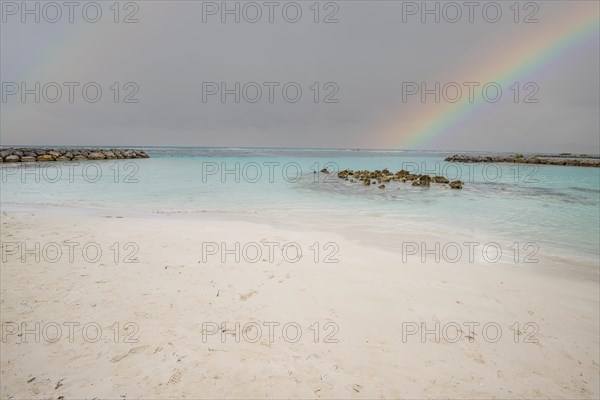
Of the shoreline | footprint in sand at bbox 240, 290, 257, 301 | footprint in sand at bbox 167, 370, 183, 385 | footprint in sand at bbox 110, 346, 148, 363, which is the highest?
the shoreline

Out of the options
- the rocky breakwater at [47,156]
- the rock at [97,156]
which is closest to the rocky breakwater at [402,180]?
the rock at [97,156]

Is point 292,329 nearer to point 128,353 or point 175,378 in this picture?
point 175,378

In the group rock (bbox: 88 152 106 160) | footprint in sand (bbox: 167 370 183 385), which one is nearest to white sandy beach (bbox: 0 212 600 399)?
footprint in sand (bbox: 167 370 183 385)

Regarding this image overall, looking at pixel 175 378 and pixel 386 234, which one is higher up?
pixel 386 234

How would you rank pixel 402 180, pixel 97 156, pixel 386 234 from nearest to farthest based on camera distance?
pixel 386 234 → pixel 402 180 → pixel 97 156

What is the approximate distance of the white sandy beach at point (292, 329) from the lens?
3.16m

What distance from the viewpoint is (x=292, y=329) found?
409 cm

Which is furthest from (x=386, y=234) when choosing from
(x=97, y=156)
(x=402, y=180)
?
(x=97, y=156)

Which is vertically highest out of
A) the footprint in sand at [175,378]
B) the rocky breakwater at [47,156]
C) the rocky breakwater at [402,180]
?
the rocky breakwater at [47,156]

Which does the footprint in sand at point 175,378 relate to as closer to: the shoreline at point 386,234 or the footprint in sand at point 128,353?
the footprint in sand at point 128,353

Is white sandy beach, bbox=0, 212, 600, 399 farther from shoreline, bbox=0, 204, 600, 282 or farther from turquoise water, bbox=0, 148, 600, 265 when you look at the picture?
turquoise water, bbox=0, 148, 600, 265

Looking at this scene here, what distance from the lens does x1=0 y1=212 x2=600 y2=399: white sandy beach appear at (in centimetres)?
316

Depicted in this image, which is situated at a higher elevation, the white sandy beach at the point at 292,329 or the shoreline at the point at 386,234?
the shoreline at the point at 386,234

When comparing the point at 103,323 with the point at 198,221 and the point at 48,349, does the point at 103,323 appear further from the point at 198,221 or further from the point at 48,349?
the point at 198,221
